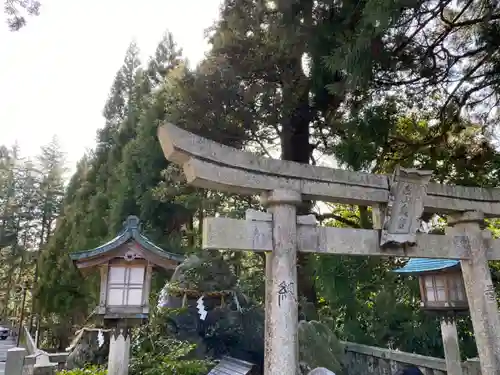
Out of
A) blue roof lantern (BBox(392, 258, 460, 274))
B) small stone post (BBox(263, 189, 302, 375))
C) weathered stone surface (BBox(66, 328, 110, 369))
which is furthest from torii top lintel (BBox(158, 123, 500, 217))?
weathered stone surface (BBox(66, 328, 110, 369))

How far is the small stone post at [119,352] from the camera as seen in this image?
→ 5377 mm

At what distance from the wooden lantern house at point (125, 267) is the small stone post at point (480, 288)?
4.24 meters

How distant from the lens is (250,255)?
1554 centimetres

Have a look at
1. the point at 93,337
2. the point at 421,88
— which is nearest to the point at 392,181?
the point at 421,88

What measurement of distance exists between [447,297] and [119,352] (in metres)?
5.06

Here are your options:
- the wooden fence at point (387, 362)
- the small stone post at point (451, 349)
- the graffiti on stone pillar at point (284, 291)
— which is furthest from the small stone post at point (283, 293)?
the wooden fence at point (387, 362)

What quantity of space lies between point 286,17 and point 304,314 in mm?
6403

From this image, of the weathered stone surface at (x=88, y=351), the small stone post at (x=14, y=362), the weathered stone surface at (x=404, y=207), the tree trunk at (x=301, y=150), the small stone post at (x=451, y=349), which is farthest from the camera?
the tree trunk at (x=301, y=150)

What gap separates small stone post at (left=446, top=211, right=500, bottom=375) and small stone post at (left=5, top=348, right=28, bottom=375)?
6.92 meters

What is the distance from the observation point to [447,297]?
604 centimetres

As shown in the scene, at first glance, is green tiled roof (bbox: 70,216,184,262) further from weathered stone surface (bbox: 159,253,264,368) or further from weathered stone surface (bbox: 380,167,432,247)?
weathered stone surface (bbox: 380,167,432,247)

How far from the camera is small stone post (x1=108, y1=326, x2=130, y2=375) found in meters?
5.38

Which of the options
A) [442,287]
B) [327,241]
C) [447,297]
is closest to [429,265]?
[442,287]

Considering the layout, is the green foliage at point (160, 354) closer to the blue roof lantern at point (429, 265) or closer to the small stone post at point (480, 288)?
the blue roof lantern at point (429, 265)
